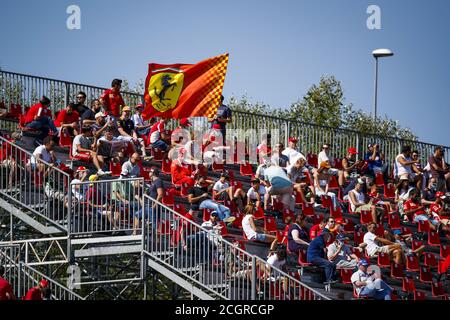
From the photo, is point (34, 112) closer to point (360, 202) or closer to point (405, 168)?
point (360, 202)

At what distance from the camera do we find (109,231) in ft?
79.7

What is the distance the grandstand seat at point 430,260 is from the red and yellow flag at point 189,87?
571 centimetres

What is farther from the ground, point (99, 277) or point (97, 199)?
point (97, 199)

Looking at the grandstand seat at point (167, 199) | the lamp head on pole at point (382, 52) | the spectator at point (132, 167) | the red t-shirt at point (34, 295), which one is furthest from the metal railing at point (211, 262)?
the lamp head on pole at point (382, 52)

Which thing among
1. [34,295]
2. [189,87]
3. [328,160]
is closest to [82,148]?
[189,87]

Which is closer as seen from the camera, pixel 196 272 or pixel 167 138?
pixel 196 272

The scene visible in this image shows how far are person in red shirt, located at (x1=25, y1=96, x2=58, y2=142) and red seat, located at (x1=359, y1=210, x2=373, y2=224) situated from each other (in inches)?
286

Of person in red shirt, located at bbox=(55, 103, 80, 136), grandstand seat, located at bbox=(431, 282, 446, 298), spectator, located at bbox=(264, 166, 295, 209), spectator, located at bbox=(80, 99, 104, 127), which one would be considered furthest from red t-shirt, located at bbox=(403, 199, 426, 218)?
person in red shirt, located at bbox=(55, 103, 80, 136)

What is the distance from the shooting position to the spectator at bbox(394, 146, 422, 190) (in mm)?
33500

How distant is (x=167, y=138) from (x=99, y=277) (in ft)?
17.8
